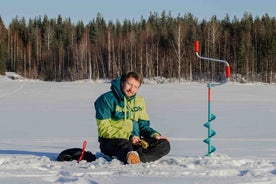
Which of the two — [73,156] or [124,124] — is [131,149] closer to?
[124,124]

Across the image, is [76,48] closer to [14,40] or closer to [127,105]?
[14,40]

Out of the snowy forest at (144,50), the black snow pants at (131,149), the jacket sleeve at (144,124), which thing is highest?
the snowy forest at (144,50)

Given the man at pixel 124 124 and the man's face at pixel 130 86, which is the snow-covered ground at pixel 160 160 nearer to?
the man at pixel 124 124

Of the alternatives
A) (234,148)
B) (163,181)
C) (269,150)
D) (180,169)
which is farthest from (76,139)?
(163,181)

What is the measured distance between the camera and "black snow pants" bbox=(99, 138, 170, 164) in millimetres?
5169

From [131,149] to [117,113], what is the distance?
0.52 metres

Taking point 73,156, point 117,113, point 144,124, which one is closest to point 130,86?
point 117,113

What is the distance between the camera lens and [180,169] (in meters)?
4.62

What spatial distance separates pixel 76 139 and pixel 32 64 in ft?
175

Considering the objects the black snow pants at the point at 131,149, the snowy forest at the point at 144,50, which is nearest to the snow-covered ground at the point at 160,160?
the black snow pants at the point at 131,149

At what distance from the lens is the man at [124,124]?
5.29 metres

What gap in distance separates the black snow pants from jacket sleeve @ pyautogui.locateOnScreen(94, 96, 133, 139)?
0.31ft

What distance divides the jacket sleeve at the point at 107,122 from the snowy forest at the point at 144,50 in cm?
4109

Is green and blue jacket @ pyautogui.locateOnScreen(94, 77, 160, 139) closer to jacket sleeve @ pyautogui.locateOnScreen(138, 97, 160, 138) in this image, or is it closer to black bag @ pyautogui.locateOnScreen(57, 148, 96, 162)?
jacket sleeve @ pyautogui.locateOnScreen(138, 97, 160, 138)
